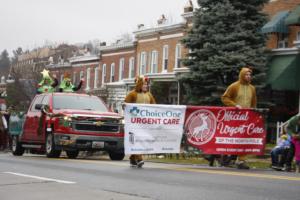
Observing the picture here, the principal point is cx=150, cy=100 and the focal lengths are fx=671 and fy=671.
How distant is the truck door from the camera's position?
61.1 feet

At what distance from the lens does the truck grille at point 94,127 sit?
56.0ft

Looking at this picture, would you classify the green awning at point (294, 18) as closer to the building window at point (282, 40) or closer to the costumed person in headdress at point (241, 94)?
the building window at point (282, 40)

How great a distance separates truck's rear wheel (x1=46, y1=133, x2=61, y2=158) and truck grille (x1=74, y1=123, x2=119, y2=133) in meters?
0.79

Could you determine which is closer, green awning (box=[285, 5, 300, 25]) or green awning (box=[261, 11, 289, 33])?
green awning (box=[285, 5, 300, 25])

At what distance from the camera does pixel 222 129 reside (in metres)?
13.7

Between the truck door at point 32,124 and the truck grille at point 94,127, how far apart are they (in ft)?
5.86

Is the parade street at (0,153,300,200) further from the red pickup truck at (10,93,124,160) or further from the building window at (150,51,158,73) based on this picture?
the building window at (150,51,158,73)

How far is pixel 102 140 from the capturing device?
17.1 meters

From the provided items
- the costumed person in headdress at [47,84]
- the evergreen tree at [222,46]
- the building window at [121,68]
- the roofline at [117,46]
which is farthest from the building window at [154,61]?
the costumed person in headdress at [47,84]

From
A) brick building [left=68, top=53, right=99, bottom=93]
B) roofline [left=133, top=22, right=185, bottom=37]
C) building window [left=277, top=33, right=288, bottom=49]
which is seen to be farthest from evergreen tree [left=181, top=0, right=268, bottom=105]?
brick building [left=68, top=53, right=99, bottom=93]

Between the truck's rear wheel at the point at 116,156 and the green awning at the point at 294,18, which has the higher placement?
the green awning at the point at 294,18

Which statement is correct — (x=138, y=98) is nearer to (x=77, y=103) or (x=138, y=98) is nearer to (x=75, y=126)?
(x=75, y=126)

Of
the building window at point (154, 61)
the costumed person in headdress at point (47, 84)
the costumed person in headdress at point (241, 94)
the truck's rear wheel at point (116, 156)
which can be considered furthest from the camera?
the building window at point (154, 61)

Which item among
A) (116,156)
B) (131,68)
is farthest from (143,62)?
(116,156)
